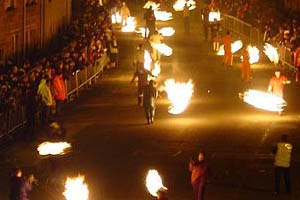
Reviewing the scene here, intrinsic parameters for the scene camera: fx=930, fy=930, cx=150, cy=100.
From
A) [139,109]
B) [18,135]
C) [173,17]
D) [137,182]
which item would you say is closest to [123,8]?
[173,17]

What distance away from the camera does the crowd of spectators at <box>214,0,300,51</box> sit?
1531 inches

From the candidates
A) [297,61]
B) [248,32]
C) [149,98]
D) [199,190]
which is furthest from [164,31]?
[199,190]

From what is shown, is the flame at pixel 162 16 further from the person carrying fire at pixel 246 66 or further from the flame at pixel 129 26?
the person carrying fire at pixel 246 66

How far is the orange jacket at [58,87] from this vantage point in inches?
1121

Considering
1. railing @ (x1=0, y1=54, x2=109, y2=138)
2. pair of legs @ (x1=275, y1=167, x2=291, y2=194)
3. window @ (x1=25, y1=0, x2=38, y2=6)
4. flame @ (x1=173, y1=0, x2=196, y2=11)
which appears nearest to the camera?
pair of legs @ (x1=275, y1=167, x2=291, y2=194)

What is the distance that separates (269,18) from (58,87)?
18.5 meters

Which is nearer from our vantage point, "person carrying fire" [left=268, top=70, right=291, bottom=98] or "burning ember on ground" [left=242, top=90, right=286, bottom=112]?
"person carrying fire" [left=268, top=70, right=291, bottom=98]

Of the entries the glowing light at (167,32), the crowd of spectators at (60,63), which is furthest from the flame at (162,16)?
the crowd of spectators at (60,63)

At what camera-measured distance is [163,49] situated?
141 ft

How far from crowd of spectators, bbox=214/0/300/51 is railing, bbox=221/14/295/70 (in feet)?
0.90

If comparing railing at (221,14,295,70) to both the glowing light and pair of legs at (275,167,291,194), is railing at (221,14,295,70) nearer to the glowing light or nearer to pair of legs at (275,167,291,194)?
the glowing light

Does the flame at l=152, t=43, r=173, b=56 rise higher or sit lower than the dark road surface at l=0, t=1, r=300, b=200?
higher

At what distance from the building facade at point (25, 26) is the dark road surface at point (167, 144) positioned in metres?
3.40

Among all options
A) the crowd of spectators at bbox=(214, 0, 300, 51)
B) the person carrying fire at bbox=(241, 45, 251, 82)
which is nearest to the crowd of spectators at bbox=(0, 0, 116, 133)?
the person carrying fire at bbox=(241, 45, 251, 82)
